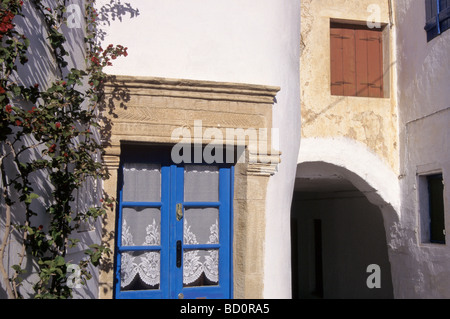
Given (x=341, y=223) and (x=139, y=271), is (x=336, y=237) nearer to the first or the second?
(x=341, y=223)

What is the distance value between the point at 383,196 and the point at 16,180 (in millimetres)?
4579

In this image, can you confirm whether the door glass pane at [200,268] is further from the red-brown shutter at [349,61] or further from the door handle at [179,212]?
the red-brown shutter at [349,61]

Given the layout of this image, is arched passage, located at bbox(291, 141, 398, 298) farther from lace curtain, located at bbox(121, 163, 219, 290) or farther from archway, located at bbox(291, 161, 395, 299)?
lace curtain, located at bbox(121, 163, 219, 290)

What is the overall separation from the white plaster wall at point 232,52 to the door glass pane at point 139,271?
0.93 meters

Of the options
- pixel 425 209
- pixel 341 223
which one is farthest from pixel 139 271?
pixel 341 223

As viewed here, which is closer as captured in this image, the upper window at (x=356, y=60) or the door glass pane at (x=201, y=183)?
the door glass pane at (x=201, y=183)

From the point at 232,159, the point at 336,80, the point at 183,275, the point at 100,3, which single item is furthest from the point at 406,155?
the point at 100,3

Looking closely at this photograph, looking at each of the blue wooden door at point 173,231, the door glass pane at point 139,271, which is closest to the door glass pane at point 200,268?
the blue wooden door at point 173,231

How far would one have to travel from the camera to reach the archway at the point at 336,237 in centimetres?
760

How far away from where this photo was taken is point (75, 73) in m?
3.37

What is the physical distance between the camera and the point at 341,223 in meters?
9.53

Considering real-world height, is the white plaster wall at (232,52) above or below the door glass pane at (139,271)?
above
